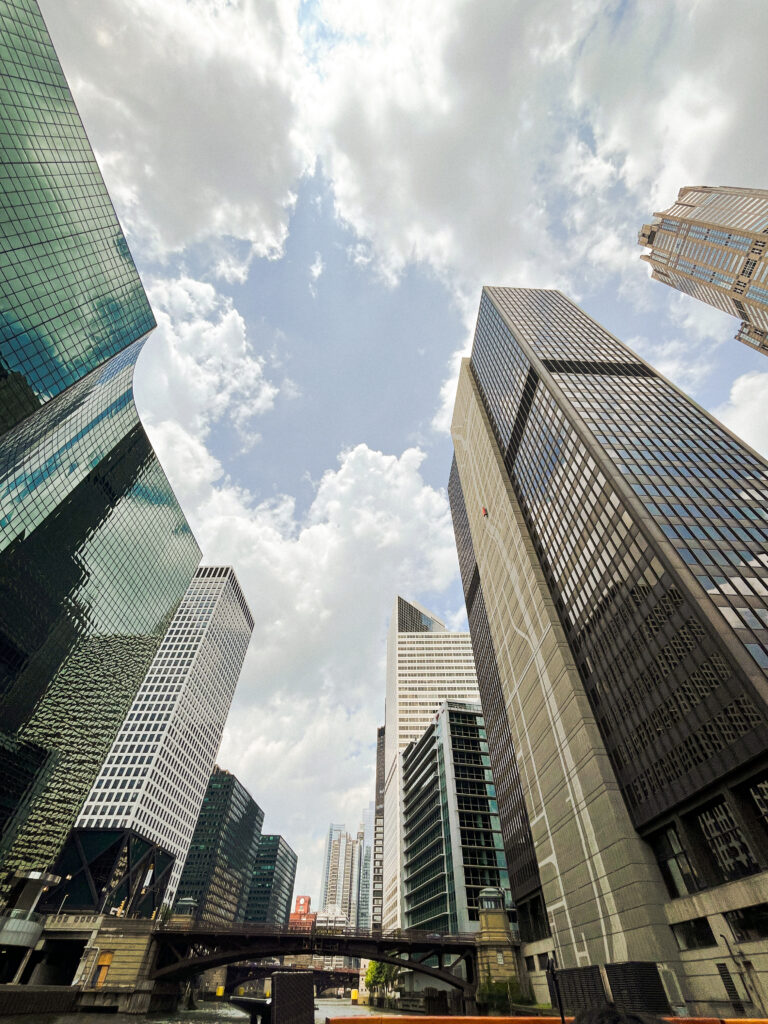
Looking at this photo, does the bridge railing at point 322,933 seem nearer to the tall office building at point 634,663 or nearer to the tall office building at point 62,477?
the tall office building at point 634,663

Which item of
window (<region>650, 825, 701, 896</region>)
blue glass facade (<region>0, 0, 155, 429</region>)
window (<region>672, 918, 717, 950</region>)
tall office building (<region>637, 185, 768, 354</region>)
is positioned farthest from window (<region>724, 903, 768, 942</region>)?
tall office building (<region>637, 185, 768, 354</region>)

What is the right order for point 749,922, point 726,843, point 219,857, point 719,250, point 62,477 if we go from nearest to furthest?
point 749,922
point 726,843
point 62,477
point 719,250
point 219,857

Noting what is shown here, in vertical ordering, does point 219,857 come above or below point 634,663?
above

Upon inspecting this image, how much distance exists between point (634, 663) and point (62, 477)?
98.5 meters

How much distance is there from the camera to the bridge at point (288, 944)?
56750 mm

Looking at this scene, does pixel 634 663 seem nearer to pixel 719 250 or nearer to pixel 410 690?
pixel 719 250

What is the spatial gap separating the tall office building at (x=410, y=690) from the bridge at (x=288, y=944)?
7646 cm

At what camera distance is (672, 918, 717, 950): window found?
114ft

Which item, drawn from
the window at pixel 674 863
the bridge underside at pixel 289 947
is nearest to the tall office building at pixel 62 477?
the bridge underside at pixel 289 947

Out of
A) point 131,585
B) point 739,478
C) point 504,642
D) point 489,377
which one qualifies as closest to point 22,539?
point 131,585

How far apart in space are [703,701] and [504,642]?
3992cm

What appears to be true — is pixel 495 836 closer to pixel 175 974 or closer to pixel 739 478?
pixel 175 974

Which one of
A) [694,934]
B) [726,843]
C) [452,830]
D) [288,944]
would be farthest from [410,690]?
[726,843]

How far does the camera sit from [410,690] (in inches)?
6506
